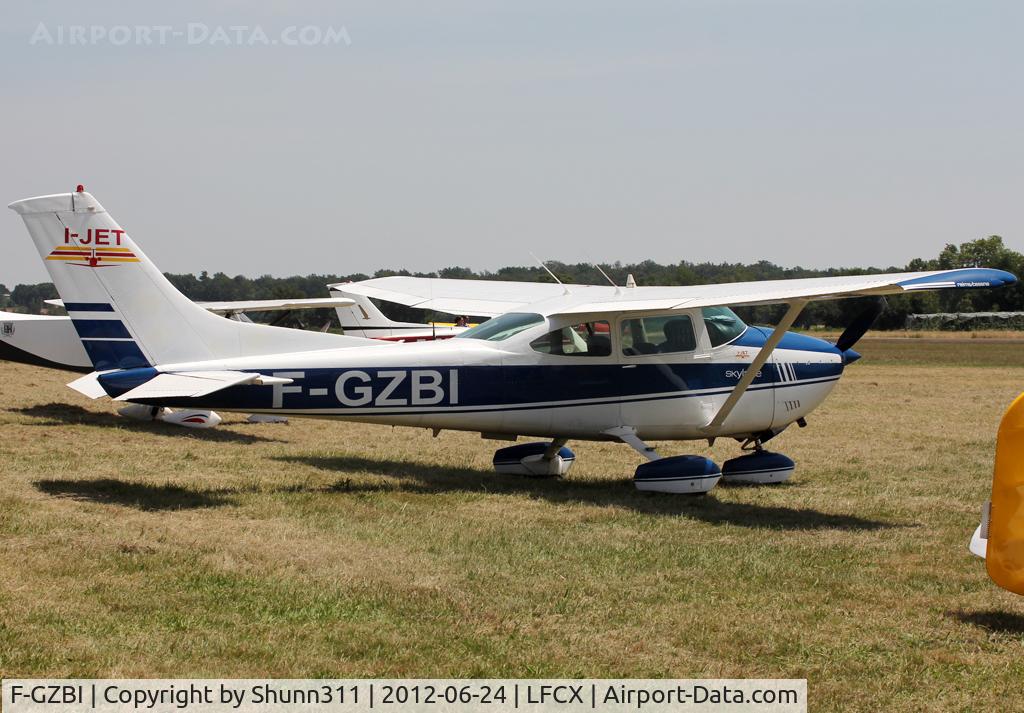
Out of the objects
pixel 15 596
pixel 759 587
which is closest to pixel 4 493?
pixel 15 596

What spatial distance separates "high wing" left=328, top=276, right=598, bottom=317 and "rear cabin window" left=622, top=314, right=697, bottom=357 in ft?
9.37

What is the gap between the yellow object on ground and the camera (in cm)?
538

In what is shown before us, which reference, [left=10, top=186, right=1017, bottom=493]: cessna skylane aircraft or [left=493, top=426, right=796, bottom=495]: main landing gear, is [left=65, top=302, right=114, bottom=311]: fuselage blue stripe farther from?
[left=493, top=426, right=796, bottom=495]: main landing gear

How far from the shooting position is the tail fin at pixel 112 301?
9.25 metres

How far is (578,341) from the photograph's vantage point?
1028cm

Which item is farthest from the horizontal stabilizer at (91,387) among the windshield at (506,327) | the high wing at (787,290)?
the high wing at (787,290)

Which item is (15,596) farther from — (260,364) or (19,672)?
(260,364)

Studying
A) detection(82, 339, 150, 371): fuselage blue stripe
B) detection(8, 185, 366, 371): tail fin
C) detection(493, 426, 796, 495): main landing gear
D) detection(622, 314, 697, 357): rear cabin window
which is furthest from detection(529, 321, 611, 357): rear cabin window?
detection(82, 339, 150, 371): fuselage blue stripe

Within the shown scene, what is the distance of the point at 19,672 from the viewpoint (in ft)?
14.8

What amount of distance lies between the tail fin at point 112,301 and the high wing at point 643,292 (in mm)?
3169

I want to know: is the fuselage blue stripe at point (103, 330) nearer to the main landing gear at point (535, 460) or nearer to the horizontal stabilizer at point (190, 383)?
the horizontal stabilizer at point (190, 383)

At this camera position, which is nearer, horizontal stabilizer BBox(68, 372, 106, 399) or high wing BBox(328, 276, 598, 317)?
horizontal stabilizer BBox(68, 372, 106, 399)

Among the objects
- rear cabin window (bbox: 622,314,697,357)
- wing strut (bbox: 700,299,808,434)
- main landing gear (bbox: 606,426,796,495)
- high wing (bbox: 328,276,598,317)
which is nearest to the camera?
wing strut (bbox: 700,299,808,434)

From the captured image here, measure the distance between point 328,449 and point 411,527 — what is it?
481 centimetres
